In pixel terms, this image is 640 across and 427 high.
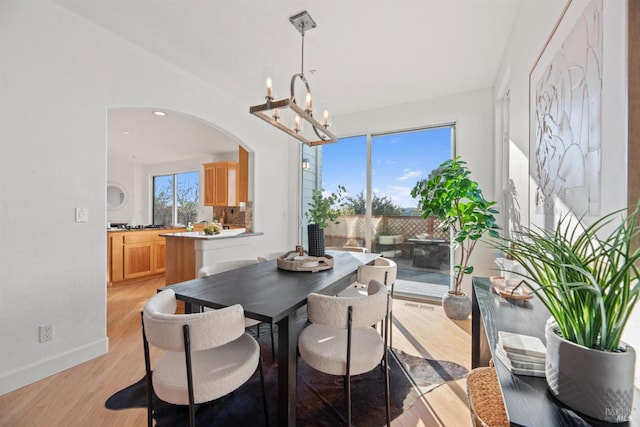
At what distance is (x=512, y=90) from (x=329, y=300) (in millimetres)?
2503

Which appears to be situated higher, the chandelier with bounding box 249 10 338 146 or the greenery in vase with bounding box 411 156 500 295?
the chandelier with bounding box 249 10 338 146

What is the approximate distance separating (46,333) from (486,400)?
2.92 meters

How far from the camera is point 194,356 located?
1.40m

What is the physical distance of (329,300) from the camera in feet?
4.43

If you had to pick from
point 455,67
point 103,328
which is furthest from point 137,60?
point 455,67

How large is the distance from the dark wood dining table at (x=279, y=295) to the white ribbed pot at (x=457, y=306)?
158 cm

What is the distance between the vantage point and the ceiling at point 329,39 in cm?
211

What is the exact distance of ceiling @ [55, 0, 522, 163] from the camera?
211 centimetres

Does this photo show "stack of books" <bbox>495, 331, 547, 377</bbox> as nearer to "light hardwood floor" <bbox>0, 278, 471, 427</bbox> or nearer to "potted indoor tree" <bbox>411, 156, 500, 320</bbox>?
"light hardwood floor" <bbox>0, 278, 471, 427</bbox>

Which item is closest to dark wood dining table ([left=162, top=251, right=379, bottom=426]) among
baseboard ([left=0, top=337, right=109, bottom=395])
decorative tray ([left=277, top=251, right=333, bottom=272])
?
decorative tray ([left=277, top=251, right=333, bottom=272])

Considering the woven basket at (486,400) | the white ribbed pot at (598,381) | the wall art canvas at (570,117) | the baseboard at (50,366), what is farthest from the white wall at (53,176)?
the wall art canvas at (570,117)

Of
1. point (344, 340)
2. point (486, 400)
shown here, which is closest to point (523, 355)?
point (486, 400)

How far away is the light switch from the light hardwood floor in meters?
1.17

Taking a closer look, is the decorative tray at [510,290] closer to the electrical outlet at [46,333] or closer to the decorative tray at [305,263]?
the decorative tray at [305,263]
